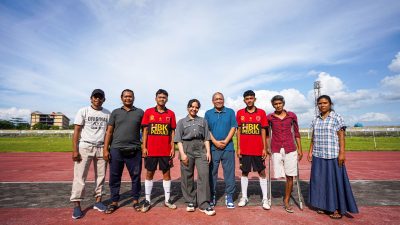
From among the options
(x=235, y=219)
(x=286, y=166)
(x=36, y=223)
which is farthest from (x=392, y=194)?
(x=36, y=223)

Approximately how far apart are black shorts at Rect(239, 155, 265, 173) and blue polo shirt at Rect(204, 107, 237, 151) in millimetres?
371

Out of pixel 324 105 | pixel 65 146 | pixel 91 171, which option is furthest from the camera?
pixel 65 146

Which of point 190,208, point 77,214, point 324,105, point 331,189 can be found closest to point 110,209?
point 77,214

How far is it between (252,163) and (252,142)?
0.47 meters

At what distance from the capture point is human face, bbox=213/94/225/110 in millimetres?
5371

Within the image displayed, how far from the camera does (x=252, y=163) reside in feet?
17.3

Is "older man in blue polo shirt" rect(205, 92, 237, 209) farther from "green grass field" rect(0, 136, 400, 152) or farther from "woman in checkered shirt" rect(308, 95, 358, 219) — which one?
"green grass field" rect(0, 136, 400, 152)

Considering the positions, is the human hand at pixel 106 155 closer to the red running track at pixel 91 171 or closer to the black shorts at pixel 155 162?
the black shorts at pixel 155 162

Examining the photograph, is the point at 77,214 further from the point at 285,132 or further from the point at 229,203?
the point at 285,132

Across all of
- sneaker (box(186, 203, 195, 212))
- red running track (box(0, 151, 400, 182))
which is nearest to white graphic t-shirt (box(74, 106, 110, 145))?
sneaker (box(186, 203, 195, 212))

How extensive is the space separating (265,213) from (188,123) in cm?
239

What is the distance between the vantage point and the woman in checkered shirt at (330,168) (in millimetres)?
4527

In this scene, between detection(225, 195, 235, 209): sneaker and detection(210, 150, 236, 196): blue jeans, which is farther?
detection(210, 150, 236, 196): blue jeans

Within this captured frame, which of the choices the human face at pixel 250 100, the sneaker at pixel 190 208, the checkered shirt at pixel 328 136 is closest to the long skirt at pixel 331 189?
the checkered shirt at pixel 328 136
